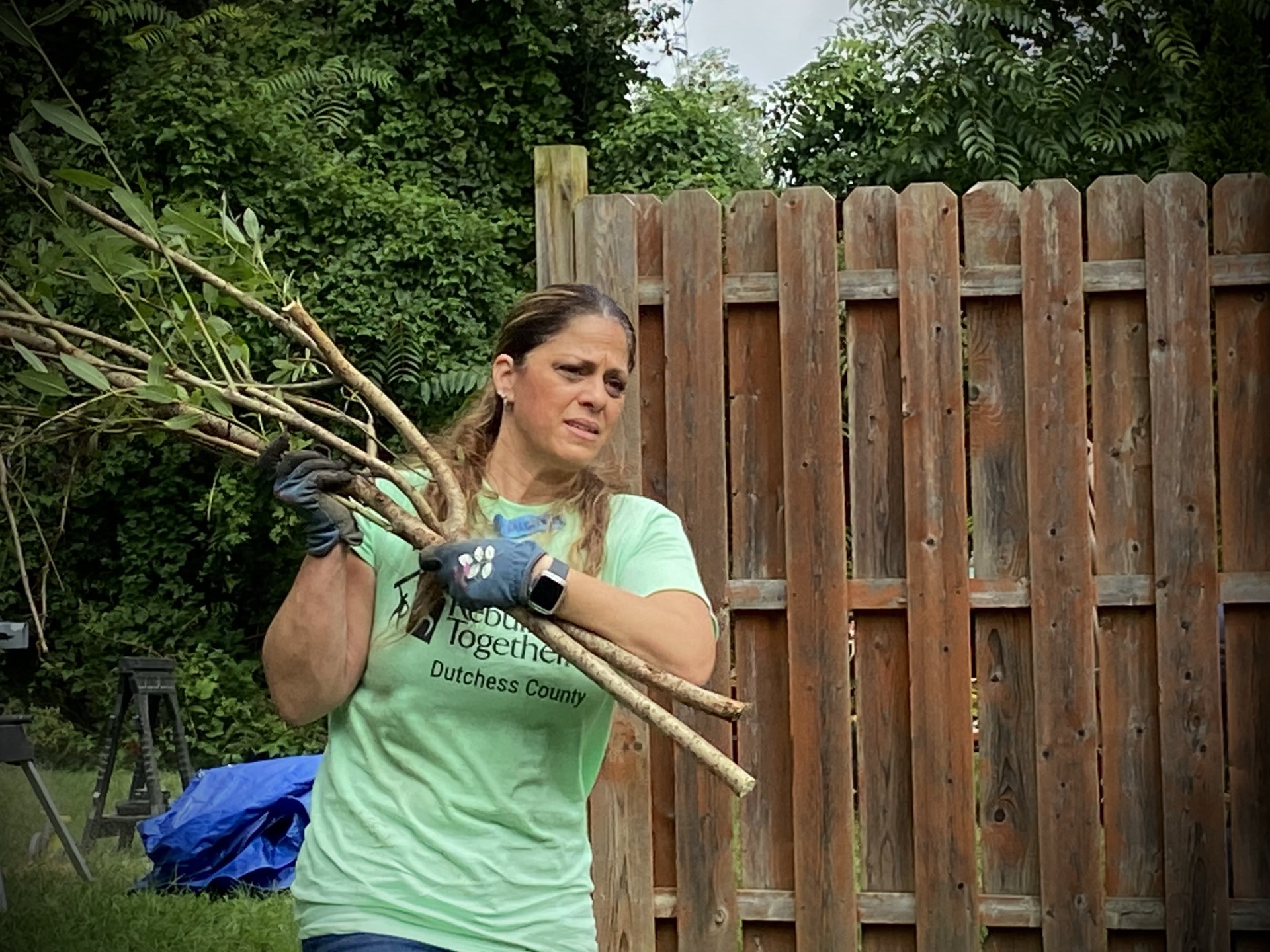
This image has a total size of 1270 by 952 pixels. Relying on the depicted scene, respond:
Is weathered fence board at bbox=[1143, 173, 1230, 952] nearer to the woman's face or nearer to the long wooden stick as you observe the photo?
the woman's face

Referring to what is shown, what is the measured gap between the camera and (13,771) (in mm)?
9820

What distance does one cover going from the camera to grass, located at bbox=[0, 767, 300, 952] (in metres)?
5.77

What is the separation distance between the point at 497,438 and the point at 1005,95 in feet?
34.7

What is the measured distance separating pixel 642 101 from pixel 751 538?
8952mm

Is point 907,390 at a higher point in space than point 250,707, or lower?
higher

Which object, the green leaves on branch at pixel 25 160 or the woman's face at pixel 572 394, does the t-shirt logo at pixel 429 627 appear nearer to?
the woman's face at pixel 572 394

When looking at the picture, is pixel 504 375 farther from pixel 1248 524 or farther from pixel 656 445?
pixel 1248 524

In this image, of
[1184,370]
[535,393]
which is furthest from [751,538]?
[535,393]

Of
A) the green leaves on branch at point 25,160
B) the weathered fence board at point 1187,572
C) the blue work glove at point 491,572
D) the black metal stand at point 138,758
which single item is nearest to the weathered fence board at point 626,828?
the weathered fence board at point 1187,572

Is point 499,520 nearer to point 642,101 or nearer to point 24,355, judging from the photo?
point 24,355

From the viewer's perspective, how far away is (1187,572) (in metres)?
4.50

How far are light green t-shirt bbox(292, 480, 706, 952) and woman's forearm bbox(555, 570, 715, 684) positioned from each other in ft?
0.15

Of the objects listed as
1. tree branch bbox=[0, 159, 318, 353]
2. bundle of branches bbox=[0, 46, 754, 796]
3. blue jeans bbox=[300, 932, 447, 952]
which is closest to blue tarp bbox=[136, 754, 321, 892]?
bundle of branches bbox=[0, 46, 754, 796]

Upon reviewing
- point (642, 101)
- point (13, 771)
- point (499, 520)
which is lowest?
point (13, 771)
